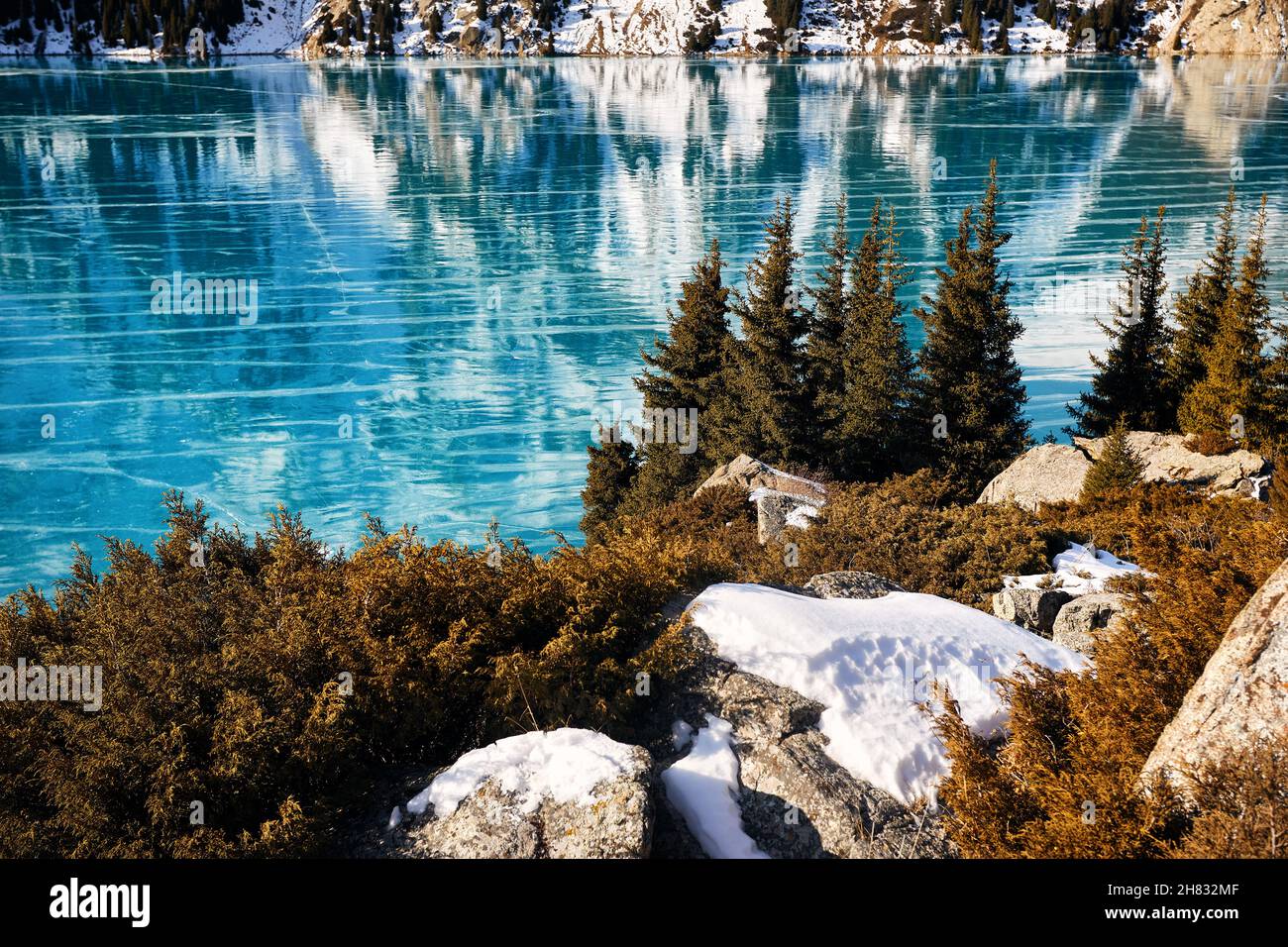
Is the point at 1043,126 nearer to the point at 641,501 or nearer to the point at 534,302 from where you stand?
the point at 534,302

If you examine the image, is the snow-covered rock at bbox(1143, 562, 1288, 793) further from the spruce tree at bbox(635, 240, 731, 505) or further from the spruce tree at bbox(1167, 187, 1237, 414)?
the spruce tree at bbox(1167, 187, 1237, 414)

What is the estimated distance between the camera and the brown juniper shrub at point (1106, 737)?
6352 mm

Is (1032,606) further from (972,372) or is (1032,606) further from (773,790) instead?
(972,372)

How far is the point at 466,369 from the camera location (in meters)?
44.7

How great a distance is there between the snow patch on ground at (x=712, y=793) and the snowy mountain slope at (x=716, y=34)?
20053cm

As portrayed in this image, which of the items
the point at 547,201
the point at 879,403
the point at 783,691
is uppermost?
the point at 547,201

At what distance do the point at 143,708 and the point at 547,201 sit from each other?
67807 mm

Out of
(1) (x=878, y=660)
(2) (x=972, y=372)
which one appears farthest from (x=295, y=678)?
(2) (x=972, y=372)

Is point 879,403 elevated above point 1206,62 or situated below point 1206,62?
below

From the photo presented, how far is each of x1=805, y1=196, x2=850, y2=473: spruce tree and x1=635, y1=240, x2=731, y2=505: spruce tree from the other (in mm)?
3203

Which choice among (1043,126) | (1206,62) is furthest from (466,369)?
(1206,62)

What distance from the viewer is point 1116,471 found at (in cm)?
2353
